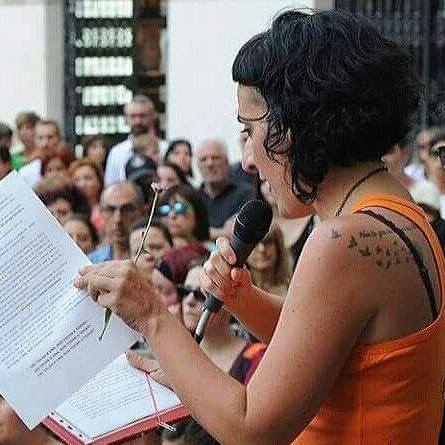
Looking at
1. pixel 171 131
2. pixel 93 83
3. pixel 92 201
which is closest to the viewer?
pixel 92 201

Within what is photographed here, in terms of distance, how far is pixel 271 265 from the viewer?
6.23 metres

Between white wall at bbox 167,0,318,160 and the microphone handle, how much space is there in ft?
30.8

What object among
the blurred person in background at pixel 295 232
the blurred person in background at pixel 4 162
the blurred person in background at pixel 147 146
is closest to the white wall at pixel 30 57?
the blurred person in background at pixel 147 146

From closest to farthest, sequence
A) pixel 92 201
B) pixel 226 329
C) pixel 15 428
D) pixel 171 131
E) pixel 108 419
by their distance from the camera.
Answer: pixel 108 419 < pixel 15 428 < pixel 226 329 < pixel 92 201 < pixel 171 131

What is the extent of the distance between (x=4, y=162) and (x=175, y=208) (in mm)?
2907

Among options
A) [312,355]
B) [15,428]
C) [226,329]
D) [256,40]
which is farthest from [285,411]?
[226,329]

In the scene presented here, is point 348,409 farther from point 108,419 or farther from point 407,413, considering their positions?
point 108,419

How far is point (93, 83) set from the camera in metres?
14.5

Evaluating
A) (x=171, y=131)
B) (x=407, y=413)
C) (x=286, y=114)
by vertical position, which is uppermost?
(x=286, y=114)

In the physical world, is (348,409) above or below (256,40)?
below

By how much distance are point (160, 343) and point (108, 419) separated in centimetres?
55

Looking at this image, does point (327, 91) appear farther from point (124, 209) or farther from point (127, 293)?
point (124, 209)

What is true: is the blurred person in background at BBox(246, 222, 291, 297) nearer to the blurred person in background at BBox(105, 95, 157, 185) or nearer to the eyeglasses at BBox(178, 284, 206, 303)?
the eyeglasses at BBox(178, 284, 206, 303)

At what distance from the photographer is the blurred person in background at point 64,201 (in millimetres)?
8158
